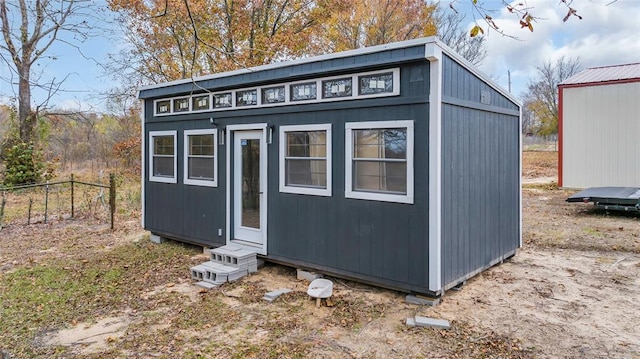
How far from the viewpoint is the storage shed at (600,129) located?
12.3m

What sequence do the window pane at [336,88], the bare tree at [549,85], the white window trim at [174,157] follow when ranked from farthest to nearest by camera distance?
the bare tree at [549,85]
the white window trim at [174,157]
the window pane at [336,88]

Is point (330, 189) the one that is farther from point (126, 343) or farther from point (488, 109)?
point (126, 343)

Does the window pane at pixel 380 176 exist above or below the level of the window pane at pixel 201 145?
below

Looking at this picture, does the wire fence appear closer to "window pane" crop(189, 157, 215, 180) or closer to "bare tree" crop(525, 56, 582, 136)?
"window pane" crop(189, 157, 215, 180)

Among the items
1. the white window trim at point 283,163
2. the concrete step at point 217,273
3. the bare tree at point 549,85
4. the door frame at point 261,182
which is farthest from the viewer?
the bare tree at point 549,85

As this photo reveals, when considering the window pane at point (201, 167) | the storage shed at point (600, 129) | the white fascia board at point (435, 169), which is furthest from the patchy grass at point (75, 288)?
the storage shed at point (600, 129)

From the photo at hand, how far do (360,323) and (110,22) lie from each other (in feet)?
11.5

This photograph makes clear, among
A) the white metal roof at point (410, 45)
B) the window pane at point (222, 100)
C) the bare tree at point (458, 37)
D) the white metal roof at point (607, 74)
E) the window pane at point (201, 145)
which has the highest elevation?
the bare tree at point (458, 37)

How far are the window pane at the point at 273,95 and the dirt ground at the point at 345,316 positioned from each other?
2275 millimetres

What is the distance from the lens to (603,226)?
8.12 m

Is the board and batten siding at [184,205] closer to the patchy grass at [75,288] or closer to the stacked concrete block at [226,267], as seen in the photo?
the patchy grass at [75,288]

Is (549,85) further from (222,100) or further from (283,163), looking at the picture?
(283,163)

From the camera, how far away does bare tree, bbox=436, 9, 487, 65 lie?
18720mm

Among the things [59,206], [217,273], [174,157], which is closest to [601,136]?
[174,157]
